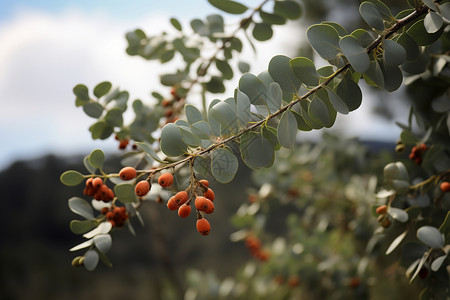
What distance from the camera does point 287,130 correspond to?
48 cm

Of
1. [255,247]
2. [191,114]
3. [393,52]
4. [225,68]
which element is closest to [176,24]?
[225,68]

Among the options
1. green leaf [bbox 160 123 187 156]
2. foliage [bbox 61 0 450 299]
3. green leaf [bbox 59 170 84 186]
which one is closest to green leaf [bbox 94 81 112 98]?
foliage [bbox 61 0 450 299]

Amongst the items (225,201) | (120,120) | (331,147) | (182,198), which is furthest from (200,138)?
(225,201)

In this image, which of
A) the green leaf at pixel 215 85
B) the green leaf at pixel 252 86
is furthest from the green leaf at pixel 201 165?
the green leaf at pixel 215 85

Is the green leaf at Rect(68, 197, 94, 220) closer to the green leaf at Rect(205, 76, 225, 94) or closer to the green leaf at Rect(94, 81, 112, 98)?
the green leaf at Rect(94, 81, 112, 98)

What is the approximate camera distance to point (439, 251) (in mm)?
636

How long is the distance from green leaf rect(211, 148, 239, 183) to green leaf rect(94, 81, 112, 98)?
358mm

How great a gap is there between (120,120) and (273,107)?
15.0 inches

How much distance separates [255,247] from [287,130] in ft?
3.56

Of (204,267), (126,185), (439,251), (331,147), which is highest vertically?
(126,185)

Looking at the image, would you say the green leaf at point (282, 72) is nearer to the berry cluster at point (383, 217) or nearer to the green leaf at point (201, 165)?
the green leaf at point (201, 165)

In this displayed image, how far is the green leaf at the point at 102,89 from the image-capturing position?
0.73 metres

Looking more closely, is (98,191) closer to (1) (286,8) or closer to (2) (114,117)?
(2) (114,117)

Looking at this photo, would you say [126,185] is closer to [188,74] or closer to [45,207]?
[188,74]
